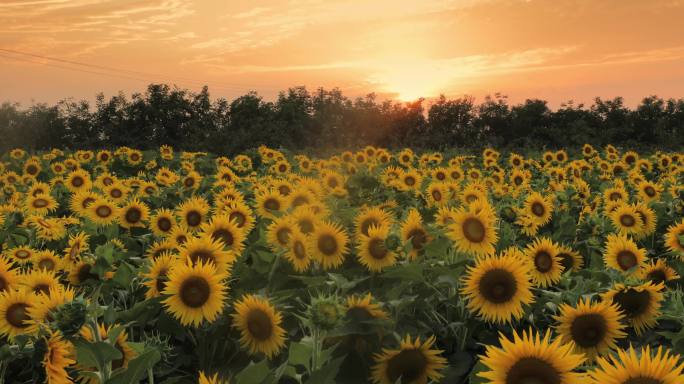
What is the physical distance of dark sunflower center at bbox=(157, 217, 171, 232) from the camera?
6145 mm

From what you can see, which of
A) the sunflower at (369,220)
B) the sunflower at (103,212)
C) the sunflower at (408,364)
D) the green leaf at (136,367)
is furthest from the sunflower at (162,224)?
the green leaf at (136,367)

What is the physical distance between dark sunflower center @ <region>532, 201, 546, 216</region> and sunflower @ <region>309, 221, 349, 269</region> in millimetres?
3763

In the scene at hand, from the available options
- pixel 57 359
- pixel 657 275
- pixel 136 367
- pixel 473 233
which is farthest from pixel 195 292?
pixel 657 275

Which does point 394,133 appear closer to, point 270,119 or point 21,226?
point 270,119

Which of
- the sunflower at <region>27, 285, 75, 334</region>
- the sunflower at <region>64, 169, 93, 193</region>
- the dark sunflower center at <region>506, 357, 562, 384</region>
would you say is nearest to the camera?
the dark sunflower center at <region>506, 357, 562, 384</region>

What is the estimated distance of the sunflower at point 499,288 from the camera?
345 centimetres

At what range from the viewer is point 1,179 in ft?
38.6

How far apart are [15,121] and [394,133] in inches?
1400

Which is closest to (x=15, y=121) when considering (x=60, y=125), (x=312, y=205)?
(x=60, y=125)

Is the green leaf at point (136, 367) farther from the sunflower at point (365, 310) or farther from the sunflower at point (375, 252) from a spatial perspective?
the sunflower at point (375, 252)

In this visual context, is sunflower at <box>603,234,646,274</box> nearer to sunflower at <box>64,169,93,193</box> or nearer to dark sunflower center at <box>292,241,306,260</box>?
dark sunflower center at <box>292,241,306,260</box>

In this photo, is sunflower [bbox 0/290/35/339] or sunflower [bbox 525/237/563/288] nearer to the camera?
sunflower [bbox 0/290/35/339]

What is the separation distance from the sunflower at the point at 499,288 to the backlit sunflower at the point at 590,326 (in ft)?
0.73

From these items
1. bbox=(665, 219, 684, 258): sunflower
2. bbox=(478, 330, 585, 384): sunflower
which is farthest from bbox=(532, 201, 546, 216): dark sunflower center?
bbox=(478, 330, 585, 384): sunflower
